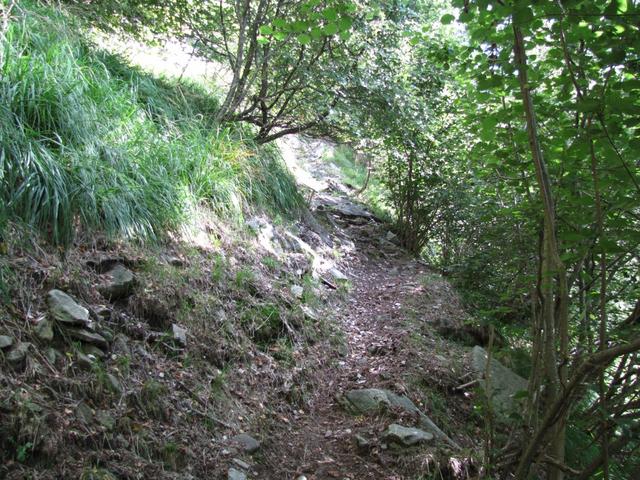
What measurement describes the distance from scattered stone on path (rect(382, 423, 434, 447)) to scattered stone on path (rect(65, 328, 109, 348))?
192cm

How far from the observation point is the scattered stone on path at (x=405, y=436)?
3.44 metres

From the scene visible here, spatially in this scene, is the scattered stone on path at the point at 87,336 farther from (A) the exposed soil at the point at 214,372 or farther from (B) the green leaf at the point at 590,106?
(B) the green leaf at the point at 590,106

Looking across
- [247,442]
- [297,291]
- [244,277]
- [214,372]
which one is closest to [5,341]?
[214,372]

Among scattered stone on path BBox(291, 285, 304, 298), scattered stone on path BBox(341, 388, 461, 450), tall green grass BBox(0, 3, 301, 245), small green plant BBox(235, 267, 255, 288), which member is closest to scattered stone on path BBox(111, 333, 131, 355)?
tall green grass BBox(0, 3, 301, 245)

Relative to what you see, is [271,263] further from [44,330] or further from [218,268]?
[44,330]

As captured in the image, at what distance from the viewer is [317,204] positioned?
31.8ft

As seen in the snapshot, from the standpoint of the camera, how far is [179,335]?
11.4ft

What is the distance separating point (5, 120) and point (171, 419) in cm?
232

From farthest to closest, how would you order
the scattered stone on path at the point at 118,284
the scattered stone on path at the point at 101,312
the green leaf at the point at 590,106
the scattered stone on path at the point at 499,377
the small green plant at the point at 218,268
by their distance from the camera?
the scattered stone on path at the point at 499,377
the small green plant at the point at 218,268
the scattered stone on path at the point at 118,284
the scattered stone on path at the point at 101,312
the green leaf at the point at 590,106

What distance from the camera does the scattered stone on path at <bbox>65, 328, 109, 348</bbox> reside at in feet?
9.43

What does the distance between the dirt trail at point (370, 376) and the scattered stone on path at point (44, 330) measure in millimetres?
1435

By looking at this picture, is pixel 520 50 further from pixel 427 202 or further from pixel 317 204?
pixel 317 204

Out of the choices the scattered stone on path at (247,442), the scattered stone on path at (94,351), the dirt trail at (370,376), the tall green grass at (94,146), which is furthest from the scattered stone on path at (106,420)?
the tall green grass at (94,146)

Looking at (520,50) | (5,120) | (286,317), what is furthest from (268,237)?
(520,50)
